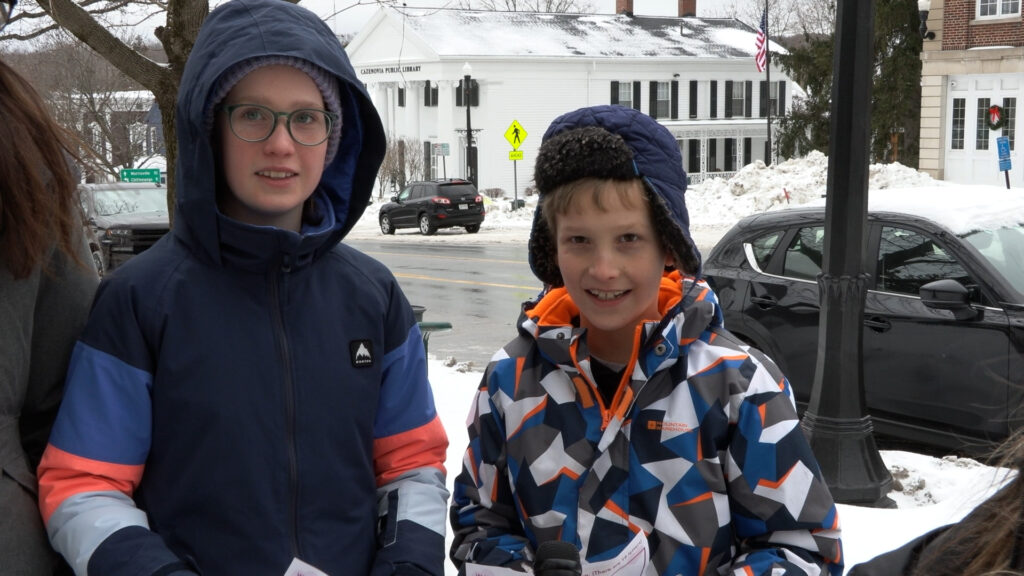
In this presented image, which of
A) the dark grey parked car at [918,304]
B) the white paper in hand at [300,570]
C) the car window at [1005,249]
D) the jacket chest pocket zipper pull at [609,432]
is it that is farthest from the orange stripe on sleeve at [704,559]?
the car window at [1005,249]

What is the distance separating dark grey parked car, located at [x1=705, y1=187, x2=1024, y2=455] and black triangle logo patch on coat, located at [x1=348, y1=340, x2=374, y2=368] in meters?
4.51

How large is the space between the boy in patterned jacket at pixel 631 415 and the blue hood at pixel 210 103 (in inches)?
20.9

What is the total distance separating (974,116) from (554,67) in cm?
2112

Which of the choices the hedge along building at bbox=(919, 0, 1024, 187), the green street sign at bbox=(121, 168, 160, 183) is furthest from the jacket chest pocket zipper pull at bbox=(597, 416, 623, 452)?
the hedge along building at bbox=(919, 0, 1024, 187)

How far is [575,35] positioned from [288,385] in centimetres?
5334

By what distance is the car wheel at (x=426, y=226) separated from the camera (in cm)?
3094

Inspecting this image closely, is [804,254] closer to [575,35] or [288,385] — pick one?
[288,385]

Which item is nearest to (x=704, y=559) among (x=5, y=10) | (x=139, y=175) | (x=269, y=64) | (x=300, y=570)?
(x=300, y=570)

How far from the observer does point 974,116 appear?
116ft

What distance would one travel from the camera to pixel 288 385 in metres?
2.25

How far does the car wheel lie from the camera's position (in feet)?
102

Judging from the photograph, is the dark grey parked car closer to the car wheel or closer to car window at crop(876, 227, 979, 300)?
car window at crop(876, 227, 979, 300)

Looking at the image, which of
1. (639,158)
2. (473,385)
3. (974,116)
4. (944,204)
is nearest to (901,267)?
(944,204)

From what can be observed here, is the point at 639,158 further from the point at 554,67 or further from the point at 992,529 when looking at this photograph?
the point at 554,67
